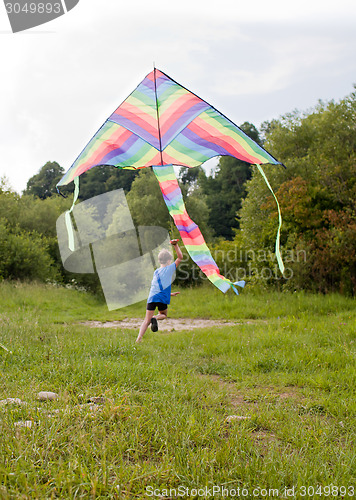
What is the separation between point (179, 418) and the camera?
11.1ft

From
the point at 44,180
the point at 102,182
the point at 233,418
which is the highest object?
the point at 44,180

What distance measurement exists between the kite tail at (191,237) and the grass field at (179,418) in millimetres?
1295

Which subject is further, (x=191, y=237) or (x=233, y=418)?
(x=191, y=237)

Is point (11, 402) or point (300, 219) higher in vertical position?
point (300, 219)

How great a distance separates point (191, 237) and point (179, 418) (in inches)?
76.5

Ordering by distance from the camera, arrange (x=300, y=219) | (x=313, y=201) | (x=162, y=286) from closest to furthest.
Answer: (x=162, y=286)
(x=300, y=219)
(x=313, y=201)

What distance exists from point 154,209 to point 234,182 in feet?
74.1

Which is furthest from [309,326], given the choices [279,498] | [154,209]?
[154,209]

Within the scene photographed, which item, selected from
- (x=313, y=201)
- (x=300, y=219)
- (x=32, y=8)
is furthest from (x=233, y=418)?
(x=313, y=201)

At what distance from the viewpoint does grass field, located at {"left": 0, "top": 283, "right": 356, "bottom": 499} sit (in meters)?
2.40
